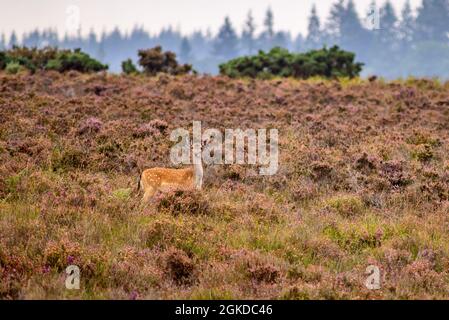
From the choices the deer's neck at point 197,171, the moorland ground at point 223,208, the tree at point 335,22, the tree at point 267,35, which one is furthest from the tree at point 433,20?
the deer's neck at point 197,171

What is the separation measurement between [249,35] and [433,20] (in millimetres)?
45501

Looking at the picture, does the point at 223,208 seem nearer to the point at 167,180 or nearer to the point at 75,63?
the point at 167,180

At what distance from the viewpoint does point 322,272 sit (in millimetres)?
7074

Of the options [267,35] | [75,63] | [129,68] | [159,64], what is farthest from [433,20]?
[75,63]

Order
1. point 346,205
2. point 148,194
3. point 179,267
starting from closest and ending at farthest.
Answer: point 179,267 < point 148,194 < point 346,205

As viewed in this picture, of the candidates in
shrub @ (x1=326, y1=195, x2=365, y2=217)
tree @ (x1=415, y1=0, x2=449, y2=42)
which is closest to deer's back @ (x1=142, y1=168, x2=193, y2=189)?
shrub @ (x1=326, y1=195, x2=365, y2=217)

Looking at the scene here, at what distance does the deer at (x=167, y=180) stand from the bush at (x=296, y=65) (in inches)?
834

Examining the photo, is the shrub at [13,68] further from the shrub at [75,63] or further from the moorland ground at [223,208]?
the moorland ground at [223,208]

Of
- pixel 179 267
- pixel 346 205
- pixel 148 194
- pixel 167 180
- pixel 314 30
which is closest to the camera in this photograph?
pixel 179 267

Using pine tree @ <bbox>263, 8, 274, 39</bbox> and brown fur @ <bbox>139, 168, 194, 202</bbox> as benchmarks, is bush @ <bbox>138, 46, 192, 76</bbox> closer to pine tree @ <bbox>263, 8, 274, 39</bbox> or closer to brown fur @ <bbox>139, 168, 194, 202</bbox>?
brown fur @ <bbox>139, 168, 194, 202</bbox>

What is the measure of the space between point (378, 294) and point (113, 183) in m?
6.39

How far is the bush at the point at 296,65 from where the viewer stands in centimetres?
3148

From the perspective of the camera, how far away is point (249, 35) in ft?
459

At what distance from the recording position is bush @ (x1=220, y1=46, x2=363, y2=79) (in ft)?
103
